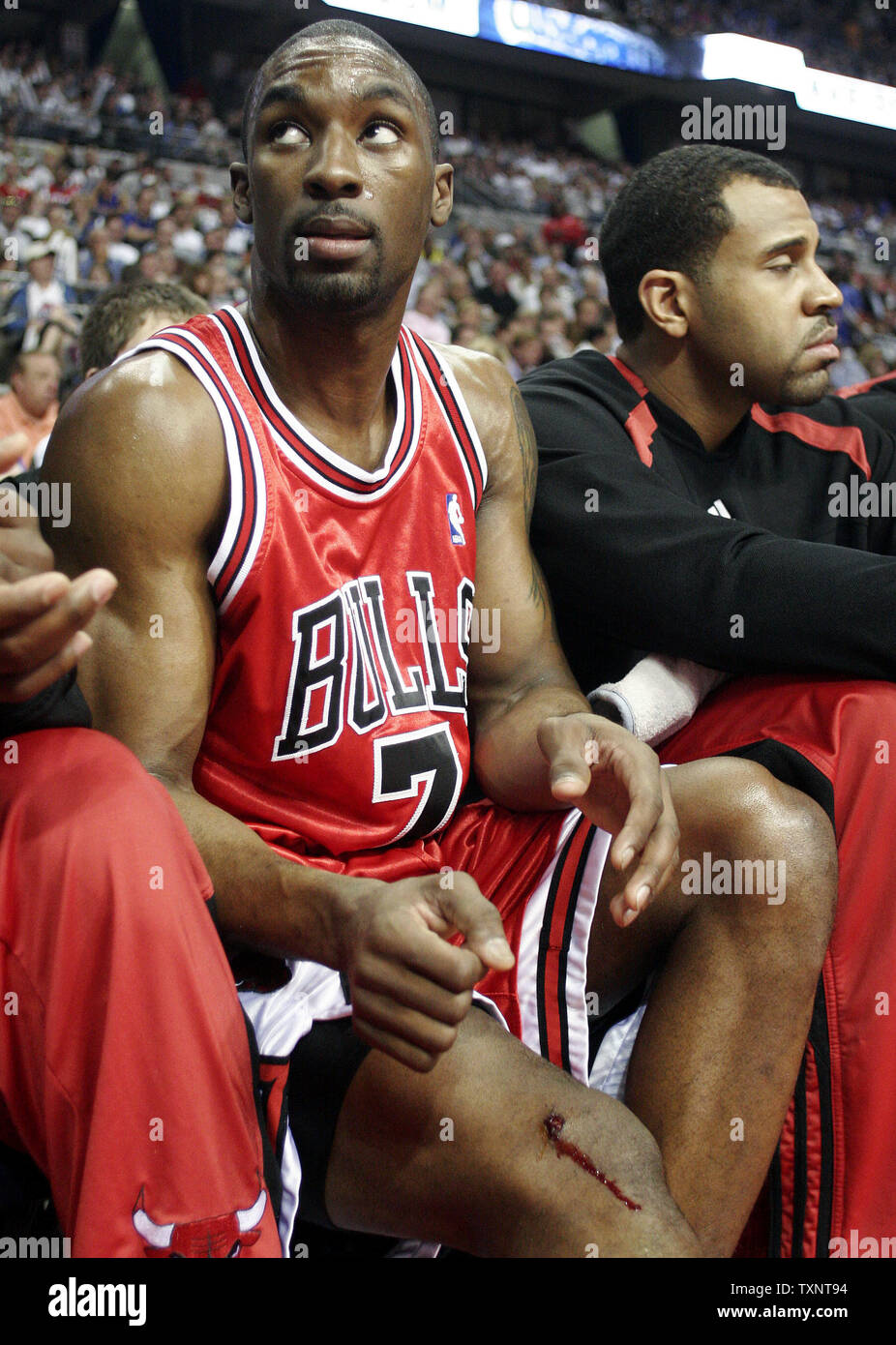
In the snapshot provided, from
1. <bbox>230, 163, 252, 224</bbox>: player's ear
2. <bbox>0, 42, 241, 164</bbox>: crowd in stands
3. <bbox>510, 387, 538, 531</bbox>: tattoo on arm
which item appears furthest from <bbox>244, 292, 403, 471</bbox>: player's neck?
<bbox>0, 42, 241, 164</bbox>: crowd in stands

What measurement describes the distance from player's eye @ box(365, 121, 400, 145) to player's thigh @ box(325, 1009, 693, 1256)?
1027mm

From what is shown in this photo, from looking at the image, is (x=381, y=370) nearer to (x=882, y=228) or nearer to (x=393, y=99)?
(x=393, y=99)

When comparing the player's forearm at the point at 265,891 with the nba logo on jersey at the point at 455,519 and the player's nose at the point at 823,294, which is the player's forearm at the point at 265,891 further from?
the player's nose at the point at 823,294

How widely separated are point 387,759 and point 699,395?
0.95 meters

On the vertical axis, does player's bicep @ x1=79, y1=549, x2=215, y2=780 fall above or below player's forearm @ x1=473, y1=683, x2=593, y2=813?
above

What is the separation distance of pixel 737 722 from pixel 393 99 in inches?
34.4

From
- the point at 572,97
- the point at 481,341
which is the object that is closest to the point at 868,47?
the point at 572,97

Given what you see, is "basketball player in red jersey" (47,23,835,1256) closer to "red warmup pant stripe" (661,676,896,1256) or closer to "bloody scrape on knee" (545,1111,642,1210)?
"bloody scrape on knee" (545,1111,642,1210)

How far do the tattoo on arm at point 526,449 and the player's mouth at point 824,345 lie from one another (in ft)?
1.79

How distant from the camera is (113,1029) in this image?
976 millimetres

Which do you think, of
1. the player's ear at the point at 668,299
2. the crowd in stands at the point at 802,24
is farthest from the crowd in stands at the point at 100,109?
the player's ear at the point at 668,299

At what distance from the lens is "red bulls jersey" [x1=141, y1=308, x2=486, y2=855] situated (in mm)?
1448

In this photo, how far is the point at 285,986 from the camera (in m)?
1.35

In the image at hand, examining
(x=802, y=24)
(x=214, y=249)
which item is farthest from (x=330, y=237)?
(x=802, y=24)
